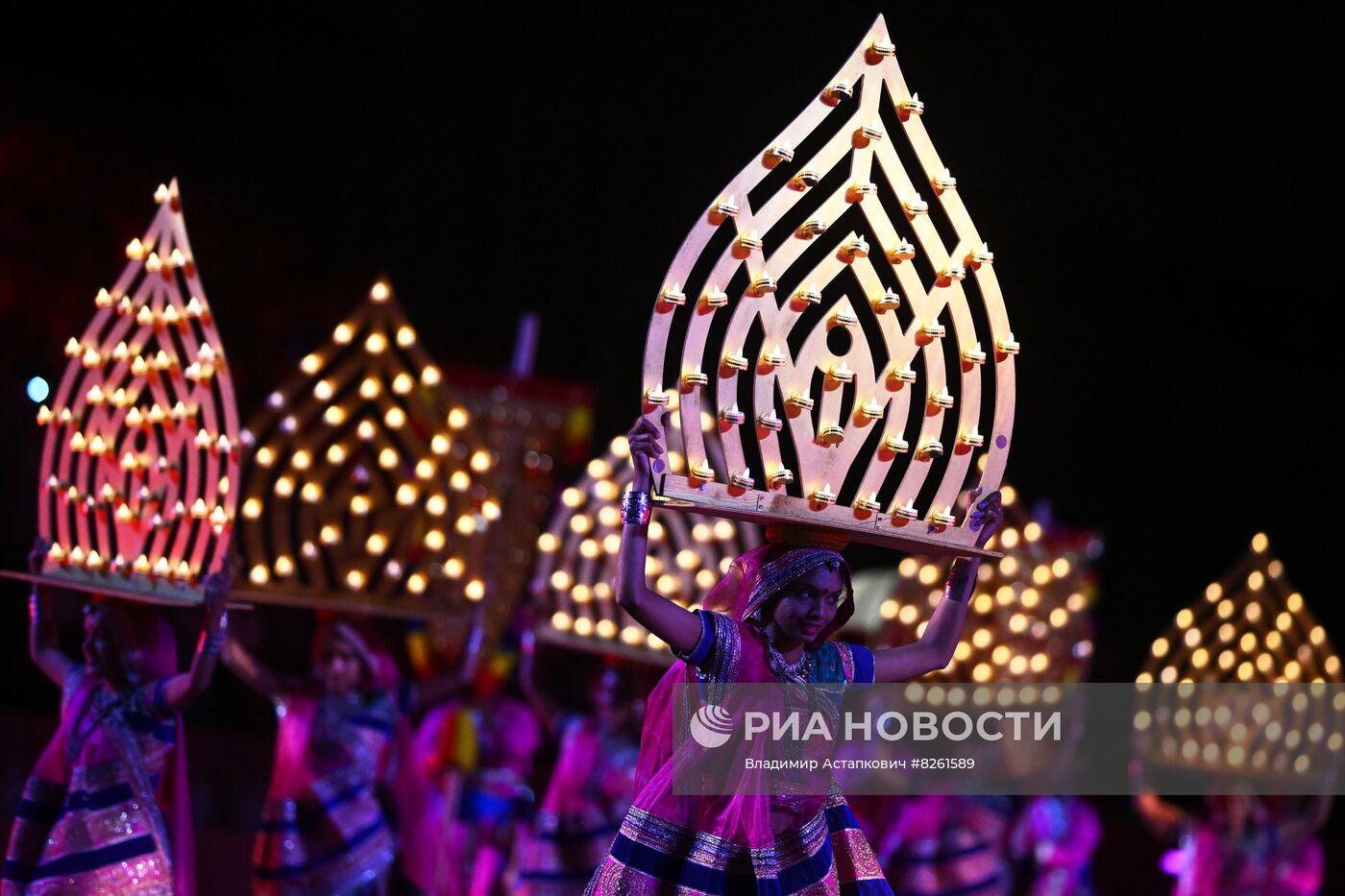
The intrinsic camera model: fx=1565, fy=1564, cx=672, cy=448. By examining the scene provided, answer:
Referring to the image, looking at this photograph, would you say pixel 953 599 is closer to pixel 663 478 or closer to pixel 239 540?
pixel 663 478

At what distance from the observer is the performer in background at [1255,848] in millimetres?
9102

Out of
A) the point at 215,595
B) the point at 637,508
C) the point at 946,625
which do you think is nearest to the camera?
the point at 637,508

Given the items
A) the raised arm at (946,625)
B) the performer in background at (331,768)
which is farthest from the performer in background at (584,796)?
the raised arm at (946,625)

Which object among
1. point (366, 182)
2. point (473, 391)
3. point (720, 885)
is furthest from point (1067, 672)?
point (720, 885)

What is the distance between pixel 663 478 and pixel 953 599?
3.21 ft

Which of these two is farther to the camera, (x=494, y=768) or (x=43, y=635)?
(x=494, y=768)

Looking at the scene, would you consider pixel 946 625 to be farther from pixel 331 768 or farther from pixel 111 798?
pixel 331 768

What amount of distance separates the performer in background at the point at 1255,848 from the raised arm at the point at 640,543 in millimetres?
6437

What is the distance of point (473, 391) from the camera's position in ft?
25.9

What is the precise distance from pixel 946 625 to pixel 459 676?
3952mm

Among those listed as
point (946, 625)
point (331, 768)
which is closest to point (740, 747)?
point (946, 625)

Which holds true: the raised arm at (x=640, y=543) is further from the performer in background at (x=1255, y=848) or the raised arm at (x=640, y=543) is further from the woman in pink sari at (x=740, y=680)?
the performer in background at (x=1255, y=848)

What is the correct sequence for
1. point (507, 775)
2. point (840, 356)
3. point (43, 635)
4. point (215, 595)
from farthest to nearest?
point (507, 775), point (43, 635), point (215, 595), point (840, 356)

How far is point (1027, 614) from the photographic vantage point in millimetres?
9148
